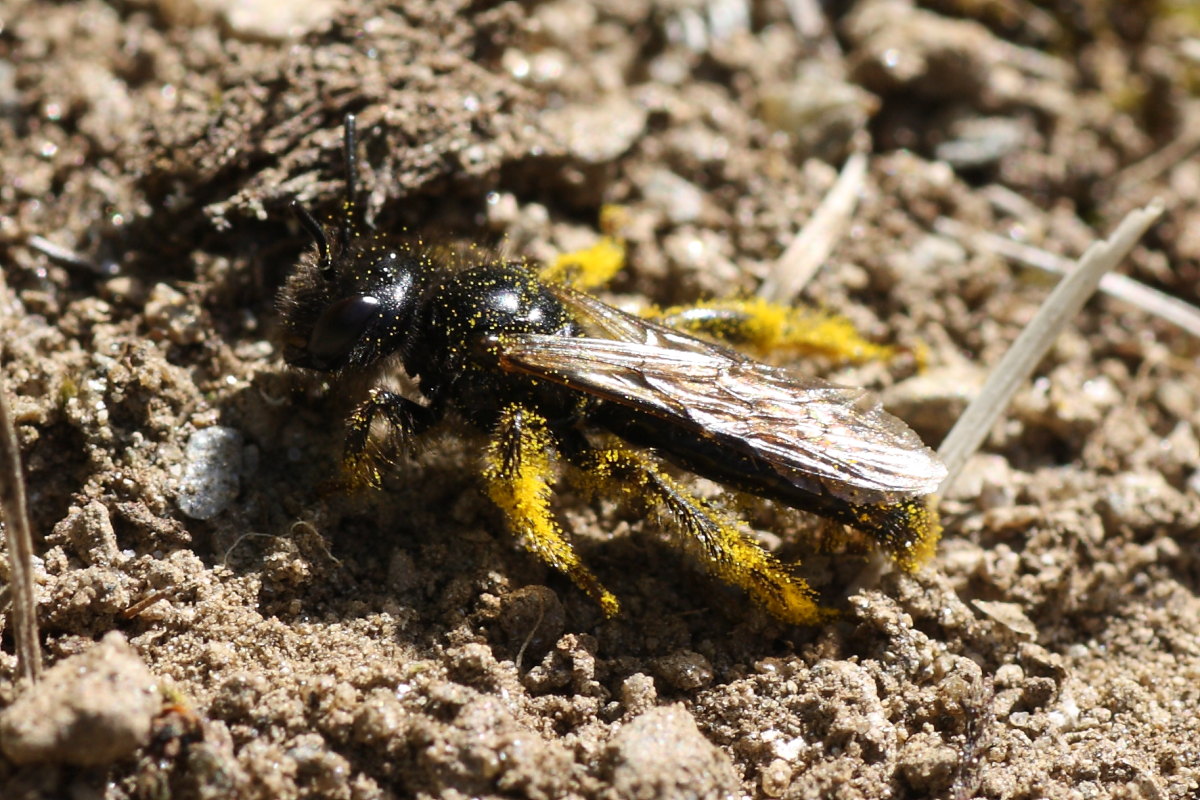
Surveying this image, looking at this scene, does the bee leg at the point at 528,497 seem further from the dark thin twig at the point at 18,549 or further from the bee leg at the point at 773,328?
the dark thin twig at the point at 18,549

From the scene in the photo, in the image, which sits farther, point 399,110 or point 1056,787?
point 399,110

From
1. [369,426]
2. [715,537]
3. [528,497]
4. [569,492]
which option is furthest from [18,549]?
[715,537]

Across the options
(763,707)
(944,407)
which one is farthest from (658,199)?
(763,707)

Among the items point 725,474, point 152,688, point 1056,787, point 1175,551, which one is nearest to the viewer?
point 152,688

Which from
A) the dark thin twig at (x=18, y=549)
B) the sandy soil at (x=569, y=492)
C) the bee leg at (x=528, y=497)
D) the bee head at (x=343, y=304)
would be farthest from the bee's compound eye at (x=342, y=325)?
the dark thin twig at (x=18, y=549)

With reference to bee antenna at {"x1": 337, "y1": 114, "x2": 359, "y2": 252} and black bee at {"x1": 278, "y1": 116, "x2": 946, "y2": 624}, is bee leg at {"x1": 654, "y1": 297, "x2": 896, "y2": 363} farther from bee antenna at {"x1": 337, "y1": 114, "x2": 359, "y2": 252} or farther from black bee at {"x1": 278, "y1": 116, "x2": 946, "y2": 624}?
bee antenna at {"x1": 337, "y1": 114, "x2": 359, "y2": 252}

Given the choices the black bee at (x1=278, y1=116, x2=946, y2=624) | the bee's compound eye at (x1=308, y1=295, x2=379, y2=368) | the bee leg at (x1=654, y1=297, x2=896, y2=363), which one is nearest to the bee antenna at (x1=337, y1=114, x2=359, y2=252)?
the black bee at (x1=278, y1=116, x2=946, y2=624)

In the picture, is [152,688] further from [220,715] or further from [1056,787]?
[1056,787]
